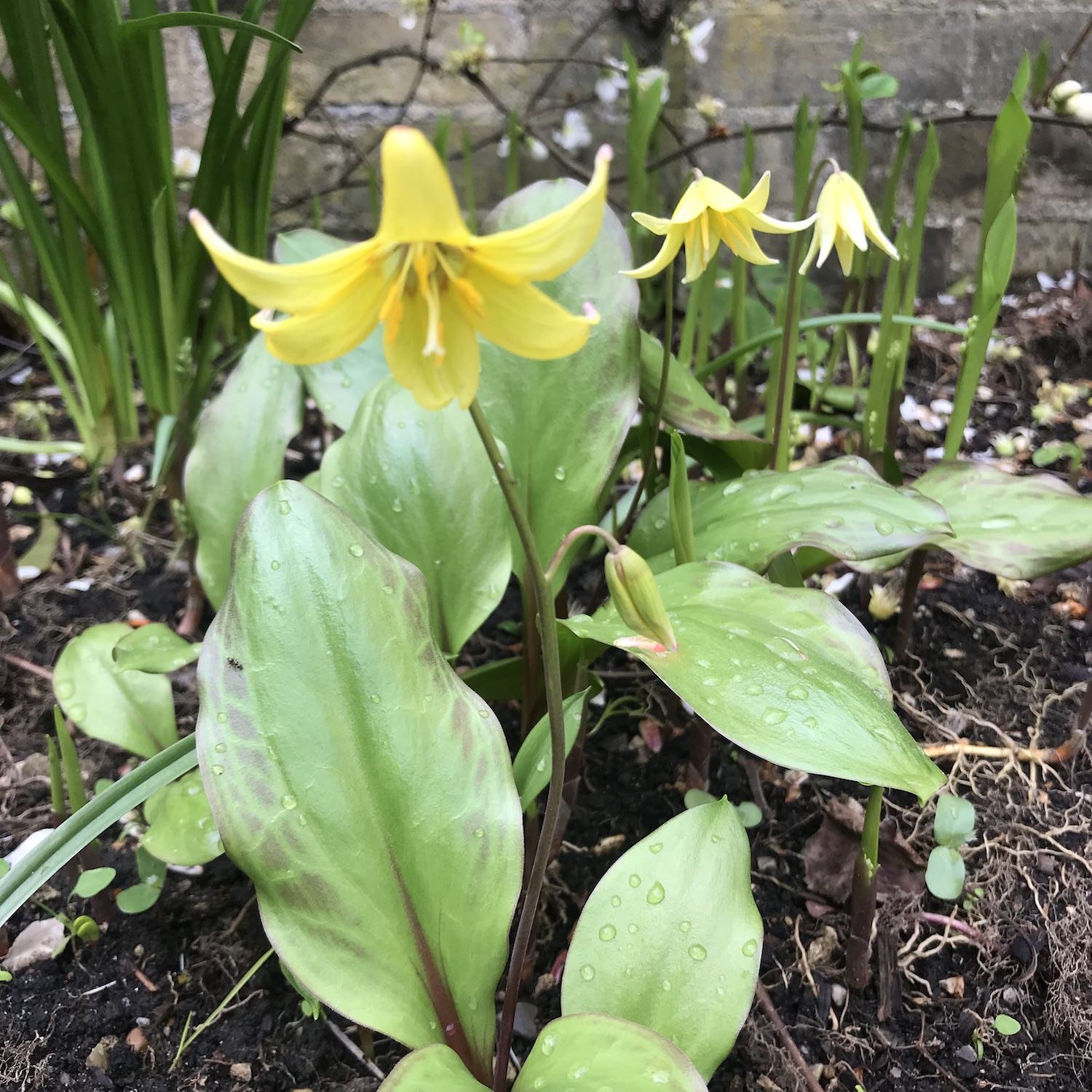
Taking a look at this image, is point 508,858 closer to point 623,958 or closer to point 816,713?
point 623,958

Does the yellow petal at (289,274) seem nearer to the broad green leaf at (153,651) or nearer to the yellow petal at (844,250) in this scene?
the broad green leaf at (153,651)

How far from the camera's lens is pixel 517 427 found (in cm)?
113

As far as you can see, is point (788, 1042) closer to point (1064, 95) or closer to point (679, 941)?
point (679, 941)

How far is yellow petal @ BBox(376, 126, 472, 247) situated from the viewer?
40cm

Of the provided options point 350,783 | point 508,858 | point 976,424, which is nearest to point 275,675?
point 350,783

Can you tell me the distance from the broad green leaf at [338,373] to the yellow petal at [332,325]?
2.34 ft

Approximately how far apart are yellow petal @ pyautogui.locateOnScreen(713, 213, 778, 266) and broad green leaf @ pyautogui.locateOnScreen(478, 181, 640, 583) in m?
0.13

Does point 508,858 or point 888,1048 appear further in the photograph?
point 888,1048

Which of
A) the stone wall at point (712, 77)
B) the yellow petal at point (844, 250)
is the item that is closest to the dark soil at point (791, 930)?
the yellow petal at point (844, 250)

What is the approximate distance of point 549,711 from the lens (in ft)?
2.25

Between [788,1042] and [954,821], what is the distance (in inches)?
12.3

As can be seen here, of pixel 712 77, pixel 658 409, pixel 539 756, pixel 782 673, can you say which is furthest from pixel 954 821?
pixel 712 77

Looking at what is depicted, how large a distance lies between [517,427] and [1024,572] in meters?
0.65

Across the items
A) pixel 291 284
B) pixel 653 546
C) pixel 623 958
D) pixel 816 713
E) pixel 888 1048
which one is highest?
pixel 291 284
